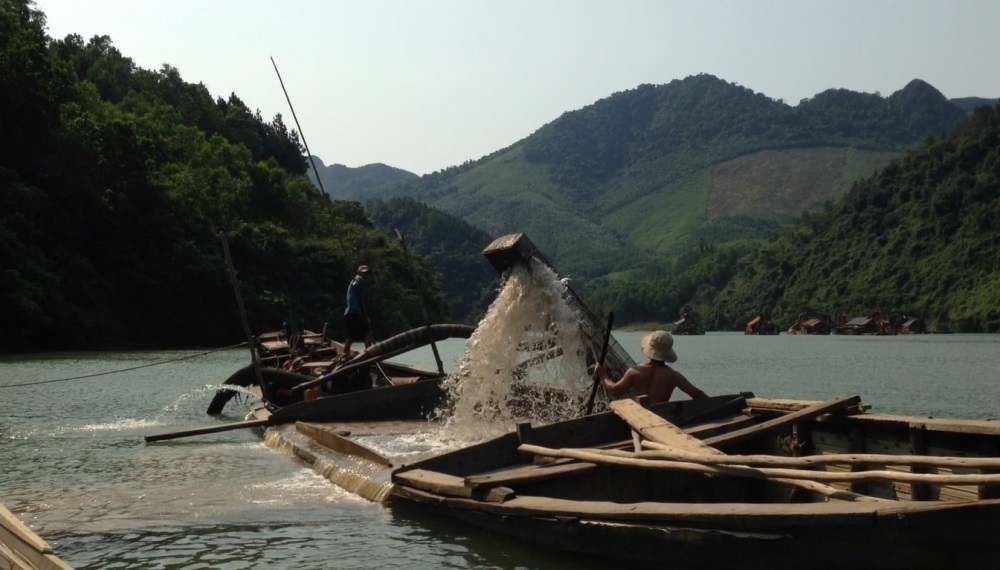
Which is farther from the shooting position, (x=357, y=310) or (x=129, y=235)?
(x=129, y=235)

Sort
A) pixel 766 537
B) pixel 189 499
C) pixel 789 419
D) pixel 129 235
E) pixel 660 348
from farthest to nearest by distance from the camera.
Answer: pixel 129 235 → pixel 189 499 → pixel 660 348 → pixel 789 419 → pixel 766 537

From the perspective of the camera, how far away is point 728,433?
9.66 metres

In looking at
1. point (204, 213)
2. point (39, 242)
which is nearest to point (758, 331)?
point (204, 213)

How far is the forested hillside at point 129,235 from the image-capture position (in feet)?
164

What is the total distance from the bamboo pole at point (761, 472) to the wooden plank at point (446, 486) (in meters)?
0.70

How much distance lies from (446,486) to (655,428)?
1.90 metres

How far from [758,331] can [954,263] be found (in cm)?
2472

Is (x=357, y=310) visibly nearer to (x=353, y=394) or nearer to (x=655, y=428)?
(x=353, y=394)

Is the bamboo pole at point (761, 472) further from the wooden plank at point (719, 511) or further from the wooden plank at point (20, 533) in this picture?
the wooden plank at point (20, 533)

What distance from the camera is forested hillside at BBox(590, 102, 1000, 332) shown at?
88.9 meters

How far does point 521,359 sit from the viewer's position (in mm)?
13695

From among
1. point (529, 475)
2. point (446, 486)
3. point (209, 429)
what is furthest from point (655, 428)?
point (209, 429)

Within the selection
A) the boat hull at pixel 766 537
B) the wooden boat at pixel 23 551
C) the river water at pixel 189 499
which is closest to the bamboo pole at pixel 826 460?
the boat hull at pixel 766 537

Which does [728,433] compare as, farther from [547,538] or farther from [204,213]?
[204,213]
